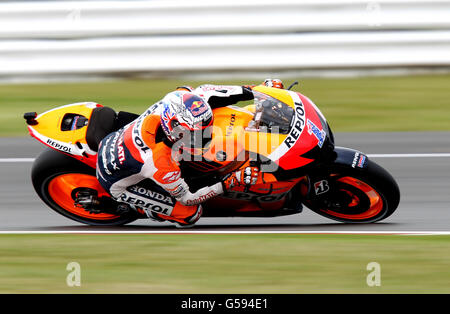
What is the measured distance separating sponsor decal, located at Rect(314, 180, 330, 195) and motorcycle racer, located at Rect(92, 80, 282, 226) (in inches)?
29.6

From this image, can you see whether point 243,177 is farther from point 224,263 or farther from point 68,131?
point 68,131

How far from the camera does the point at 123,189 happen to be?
21.0 ft

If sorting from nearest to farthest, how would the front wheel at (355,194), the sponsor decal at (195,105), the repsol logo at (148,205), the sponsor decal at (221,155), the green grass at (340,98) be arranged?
the sponsor decal at (195,105) → the sponsor decal at (221,155) → the front wheel at (355,194) → the repsol logo at (148,205) → the green grass at (340,98)

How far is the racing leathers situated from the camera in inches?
240

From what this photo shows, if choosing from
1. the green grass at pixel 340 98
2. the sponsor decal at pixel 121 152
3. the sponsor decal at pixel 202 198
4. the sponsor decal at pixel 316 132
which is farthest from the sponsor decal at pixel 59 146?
the green grass at pixel 340 98

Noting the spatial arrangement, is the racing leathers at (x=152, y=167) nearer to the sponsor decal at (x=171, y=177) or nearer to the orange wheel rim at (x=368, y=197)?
the sponsor decal at (x=171, y=177)

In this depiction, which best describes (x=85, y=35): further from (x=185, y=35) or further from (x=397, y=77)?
(x=397, y=77)

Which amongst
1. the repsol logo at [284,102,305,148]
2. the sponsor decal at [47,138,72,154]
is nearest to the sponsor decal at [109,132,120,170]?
the sponsor decal at [47,138,72,154]

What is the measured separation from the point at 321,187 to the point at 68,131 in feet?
6.91

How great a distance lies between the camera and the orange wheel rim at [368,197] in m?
6.40

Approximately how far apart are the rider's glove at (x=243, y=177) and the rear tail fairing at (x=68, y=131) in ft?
3.97

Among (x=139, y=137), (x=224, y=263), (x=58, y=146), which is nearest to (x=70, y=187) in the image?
(x=58, y=146)

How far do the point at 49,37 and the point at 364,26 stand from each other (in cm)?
411
